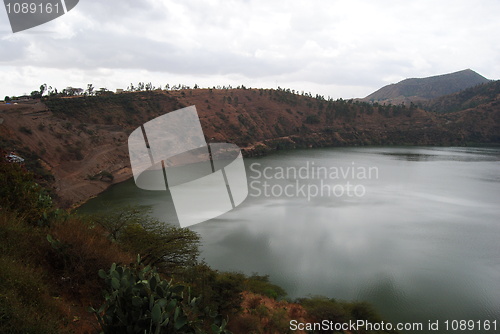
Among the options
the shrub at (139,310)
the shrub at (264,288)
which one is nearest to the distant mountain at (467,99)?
the shrub at (264,288)

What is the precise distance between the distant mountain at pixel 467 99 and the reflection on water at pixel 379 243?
245 ft

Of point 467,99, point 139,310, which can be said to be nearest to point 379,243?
point 139,310

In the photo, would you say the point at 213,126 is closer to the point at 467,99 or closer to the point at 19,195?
the point at 19,195

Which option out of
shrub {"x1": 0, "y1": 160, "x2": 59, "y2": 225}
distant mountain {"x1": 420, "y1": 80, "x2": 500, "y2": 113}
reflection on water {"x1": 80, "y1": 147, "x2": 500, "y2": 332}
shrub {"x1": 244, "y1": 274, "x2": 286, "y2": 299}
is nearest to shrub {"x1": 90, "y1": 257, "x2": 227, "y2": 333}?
shrub {"x1": 0, "y1": 160, "x2": 59, "y2": 225}

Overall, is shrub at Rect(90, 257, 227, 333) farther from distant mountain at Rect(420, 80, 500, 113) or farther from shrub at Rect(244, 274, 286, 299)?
distant mountain at Rect(420, 80, 500, 113)

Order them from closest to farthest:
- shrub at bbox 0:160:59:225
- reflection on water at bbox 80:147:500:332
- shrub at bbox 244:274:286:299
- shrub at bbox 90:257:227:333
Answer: shrub at bbox 90:257:227:333, shrub at bbox 0:160:59:225, shrub at bbox 244:274:286:299, reflection on water at bbox 80:147:500:332

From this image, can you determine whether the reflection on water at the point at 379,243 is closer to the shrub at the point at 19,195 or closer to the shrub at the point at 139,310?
the shrub at the point at 19,195

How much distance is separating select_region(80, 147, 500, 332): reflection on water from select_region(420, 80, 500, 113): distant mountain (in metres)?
74.7

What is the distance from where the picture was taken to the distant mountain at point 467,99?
9300 centimetres

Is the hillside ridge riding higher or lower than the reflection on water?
higher

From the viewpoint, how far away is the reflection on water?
1315 centimetres

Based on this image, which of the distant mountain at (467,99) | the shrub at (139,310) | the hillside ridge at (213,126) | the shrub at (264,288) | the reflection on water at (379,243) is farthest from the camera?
the distant mountain at (467,99)

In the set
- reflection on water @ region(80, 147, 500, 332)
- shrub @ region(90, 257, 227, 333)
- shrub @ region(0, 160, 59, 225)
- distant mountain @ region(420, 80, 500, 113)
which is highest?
distant mountain @ region(420, 80, 500, 113)

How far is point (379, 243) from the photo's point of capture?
60.2ft
